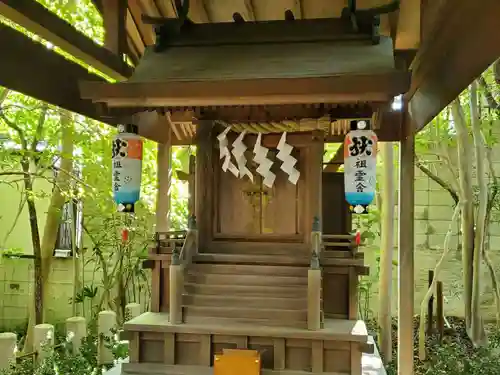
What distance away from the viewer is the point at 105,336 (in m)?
7.69

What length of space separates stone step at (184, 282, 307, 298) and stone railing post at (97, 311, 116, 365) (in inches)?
145

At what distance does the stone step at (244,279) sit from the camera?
4.59 metres

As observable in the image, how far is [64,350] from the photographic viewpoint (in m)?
8.13

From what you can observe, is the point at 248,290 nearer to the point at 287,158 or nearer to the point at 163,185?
the point at 287,158

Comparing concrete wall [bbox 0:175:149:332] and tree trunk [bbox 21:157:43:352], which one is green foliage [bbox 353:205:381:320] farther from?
tree trunk [bbox 21:157:43:352]

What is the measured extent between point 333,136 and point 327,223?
1.10 m

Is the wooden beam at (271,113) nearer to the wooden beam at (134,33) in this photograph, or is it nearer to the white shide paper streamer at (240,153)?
the white shide paper streamer at (240,153)

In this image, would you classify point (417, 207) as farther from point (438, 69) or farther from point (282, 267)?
point (438, 69)

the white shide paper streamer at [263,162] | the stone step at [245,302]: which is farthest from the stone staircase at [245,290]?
the white shide paper streamer at [263,162]

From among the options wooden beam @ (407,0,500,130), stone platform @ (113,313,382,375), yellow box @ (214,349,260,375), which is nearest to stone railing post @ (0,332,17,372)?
stone platform @ (113,313,382,375)

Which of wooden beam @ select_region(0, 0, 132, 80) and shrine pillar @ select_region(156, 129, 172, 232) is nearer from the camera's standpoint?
wooden beam @ select_region(0, 0, 132, 80)

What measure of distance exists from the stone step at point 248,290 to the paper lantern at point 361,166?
976 mm

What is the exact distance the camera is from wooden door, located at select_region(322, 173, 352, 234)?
Answer: 19.3ft

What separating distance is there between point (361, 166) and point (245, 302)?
5.32 ft
